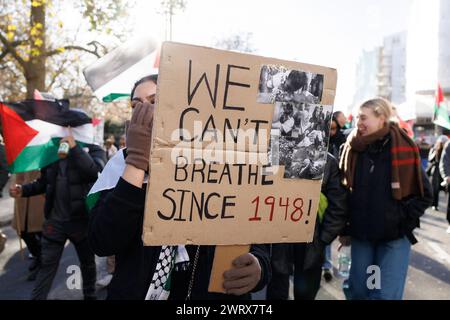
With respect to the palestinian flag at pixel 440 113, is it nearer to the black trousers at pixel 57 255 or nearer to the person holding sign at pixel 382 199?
the person holding sign at pixel 382 199

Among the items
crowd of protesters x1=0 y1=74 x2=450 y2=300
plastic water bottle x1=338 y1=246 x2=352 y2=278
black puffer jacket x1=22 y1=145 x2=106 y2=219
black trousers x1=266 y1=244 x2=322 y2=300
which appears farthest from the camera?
plastic water bottle x1=338 y1=246 x2=352 y2=278

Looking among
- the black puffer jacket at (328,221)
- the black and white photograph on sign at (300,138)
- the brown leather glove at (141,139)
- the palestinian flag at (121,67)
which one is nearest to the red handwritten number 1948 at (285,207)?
the black and white photograph on sign at (300,138)

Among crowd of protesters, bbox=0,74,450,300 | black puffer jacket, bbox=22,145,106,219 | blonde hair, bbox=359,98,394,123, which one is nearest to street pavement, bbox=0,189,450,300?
crowd of protesters, bbox=0,74,450,300

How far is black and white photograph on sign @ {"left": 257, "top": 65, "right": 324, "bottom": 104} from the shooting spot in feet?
5.62

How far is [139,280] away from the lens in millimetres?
1762

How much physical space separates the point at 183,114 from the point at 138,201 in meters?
0.38

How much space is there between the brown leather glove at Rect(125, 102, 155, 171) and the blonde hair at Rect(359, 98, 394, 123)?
209 cm

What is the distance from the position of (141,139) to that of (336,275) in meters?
4.14

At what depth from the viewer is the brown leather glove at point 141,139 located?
64.3 inches

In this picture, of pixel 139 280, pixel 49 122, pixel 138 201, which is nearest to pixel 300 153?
pixel 138 201

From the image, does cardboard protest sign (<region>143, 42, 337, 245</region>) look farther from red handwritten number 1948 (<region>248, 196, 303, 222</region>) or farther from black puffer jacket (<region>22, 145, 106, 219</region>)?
black puffer jacket (<region>22, 145, 106, 219</region>)

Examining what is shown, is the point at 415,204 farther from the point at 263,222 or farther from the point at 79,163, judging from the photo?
the point at 79,163

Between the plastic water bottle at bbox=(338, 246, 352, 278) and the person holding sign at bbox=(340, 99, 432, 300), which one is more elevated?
the person holding sign at bbox=(340, 99, 432, 300)

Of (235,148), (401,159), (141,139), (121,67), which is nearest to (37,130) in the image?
(121,67)
